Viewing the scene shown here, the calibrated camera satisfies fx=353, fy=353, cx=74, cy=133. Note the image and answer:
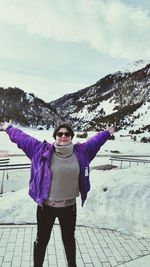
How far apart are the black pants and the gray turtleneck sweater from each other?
0.61ft

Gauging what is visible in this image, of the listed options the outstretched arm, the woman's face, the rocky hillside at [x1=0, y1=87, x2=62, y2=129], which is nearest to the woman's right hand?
the outstretched arm

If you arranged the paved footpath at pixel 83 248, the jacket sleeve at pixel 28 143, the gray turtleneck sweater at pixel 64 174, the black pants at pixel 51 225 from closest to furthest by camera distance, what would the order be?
the gray turtleneck sweater at pixel 64 174
the black pants at pixel 51 225
the jacket sleeve at pixel 28 143
the paved footpath at pixel 83 248

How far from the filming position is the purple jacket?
4.14m

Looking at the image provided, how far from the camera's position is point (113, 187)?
26.9ft

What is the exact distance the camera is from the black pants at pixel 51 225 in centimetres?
425

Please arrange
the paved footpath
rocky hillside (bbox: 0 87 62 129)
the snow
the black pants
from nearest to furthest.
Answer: the black pants
the paved footpath
the snow
rocky hillside (bbox: 0 87 62 129)

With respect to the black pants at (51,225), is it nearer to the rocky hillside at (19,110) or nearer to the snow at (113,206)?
the snow at (113,206)

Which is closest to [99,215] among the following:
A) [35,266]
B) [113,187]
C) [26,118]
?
[113,187]

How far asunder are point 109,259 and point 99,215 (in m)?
1.87

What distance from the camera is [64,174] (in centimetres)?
414

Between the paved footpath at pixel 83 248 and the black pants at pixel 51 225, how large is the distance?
2.83ft

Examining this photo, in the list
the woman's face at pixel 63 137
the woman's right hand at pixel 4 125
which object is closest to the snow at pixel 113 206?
the woman's right hand at pixel 4 125

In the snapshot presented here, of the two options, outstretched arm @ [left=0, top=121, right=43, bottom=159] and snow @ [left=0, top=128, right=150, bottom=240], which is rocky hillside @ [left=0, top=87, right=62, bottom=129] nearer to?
snow @ [left=0, top=128, right=150, bottom=240]

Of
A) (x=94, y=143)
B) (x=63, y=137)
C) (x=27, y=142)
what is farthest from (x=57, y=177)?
(x=94, y=143)
